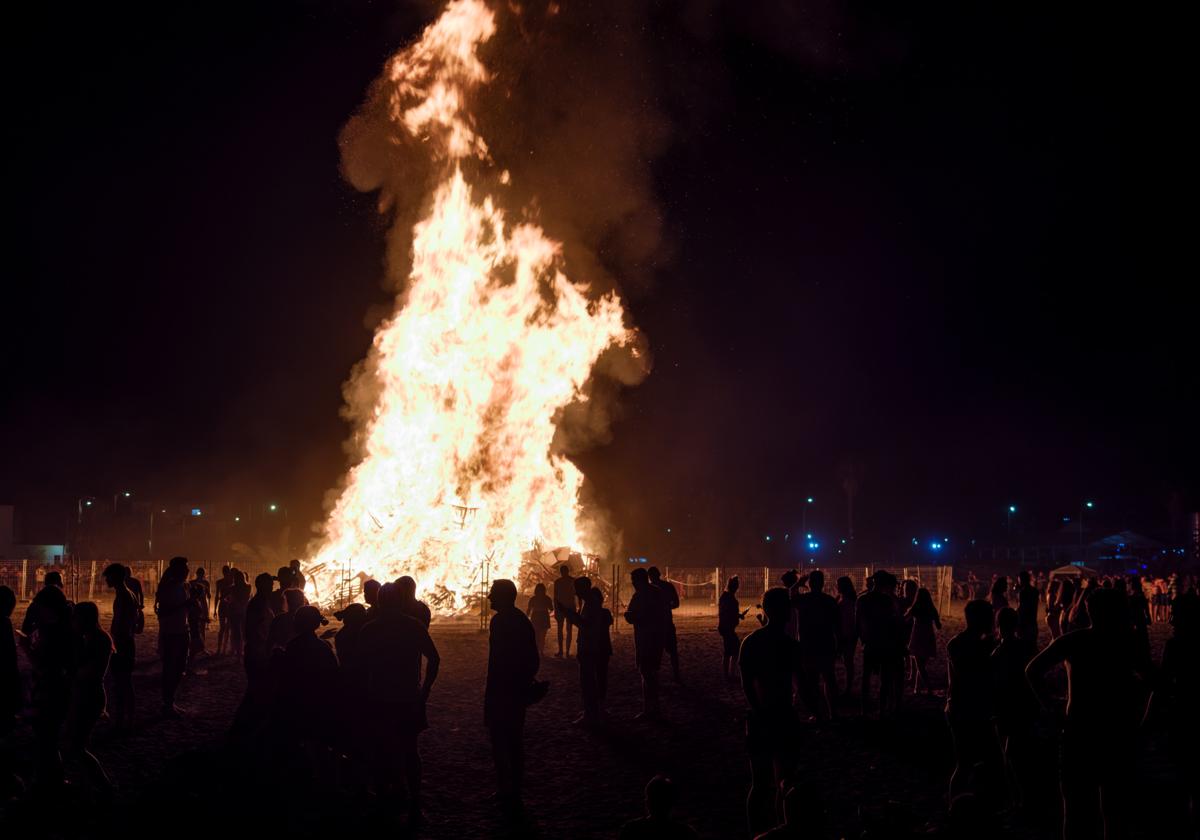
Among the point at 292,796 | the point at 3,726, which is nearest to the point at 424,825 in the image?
the point at 292,796

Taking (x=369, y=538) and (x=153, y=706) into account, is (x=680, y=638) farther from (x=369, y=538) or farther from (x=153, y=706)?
(x=153, y=706)

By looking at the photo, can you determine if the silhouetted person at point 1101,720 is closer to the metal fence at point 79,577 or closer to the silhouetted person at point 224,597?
the silhouetted person at point 224,597

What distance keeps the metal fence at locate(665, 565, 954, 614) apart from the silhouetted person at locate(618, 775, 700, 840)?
1038 inches

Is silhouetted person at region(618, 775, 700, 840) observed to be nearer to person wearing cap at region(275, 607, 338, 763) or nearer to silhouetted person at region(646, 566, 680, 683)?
person wearing cap at region(275, 607, 338, 763)

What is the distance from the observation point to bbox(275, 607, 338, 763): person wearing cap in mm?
7172

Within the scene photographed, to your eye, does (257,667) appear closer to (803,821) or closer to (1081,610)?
(803,821)

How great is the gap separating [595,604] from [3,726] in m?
6.40

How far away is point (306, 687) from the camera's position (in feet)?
23.8

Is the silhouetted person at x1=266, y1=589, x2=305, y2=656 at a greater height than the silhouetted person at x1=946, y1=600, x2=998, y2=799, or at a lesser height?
greater

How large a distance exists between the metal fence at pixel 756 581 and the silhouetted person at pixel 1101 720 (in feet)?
80.2

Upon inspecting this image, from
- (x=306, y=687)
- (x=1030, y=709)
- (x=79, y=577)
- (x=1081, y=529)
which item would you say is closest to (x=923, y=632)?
(x=1030, y=709)

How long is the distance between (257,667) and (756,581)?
30249 mm

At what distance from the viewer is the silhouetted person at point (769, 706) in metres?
6.43

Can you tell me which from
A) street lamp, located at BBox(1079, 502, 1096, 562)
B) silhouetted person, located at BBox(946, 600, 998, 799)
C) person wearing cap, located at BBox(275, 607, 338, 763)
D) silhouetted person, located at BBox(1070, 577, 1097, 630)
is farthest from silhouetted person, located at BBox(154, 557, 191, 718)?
street lamp, located at BBox(1079, 502, 1096, 562)
